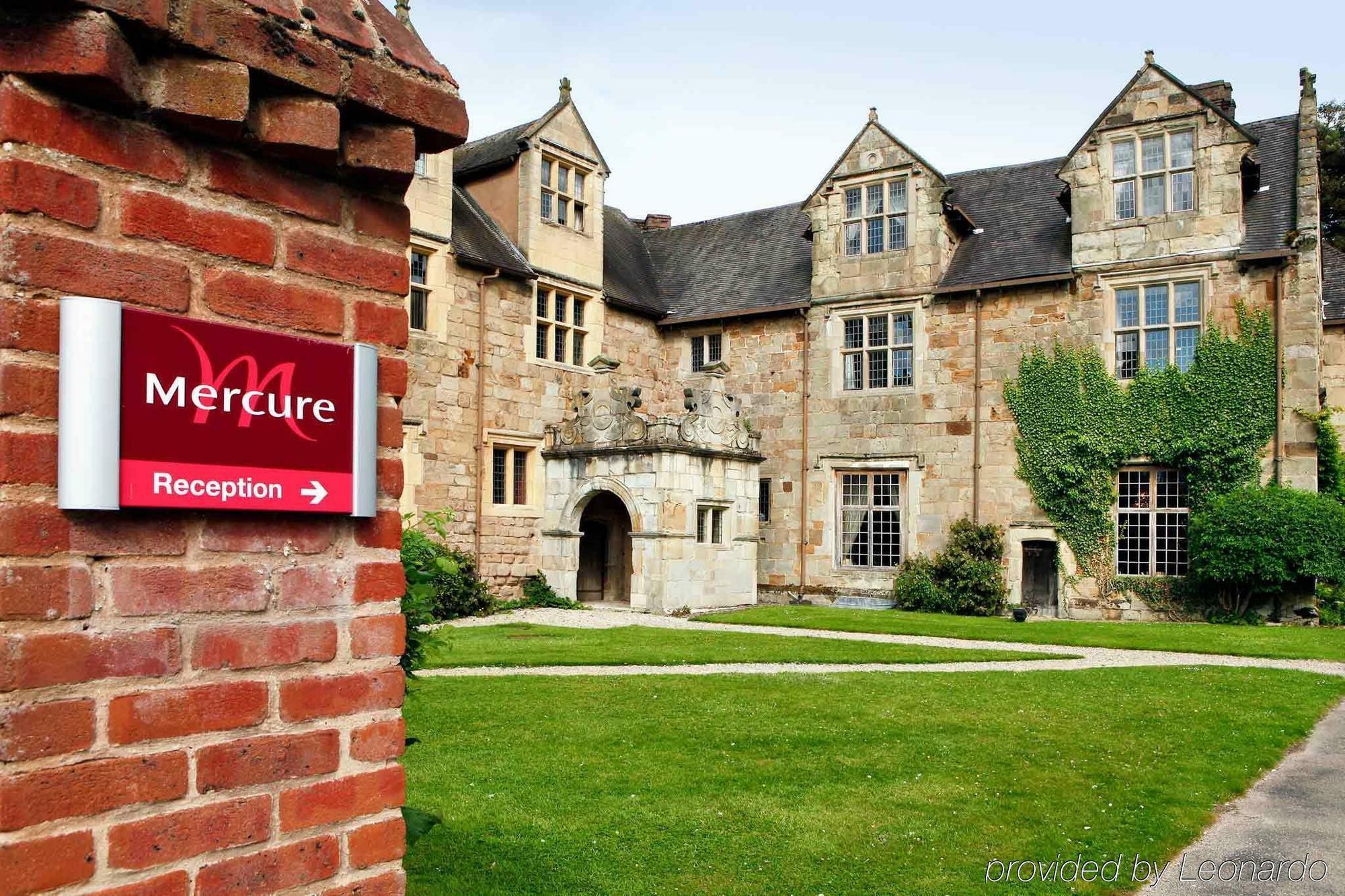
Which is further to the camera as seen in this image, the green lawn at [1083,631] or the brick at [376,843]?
the green lawn at [1083,631]

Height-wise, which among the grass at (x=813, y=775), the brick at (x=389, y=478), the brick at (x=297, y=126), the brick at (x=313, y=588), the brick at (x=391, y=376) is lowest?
the grass at (x=813, y=775)

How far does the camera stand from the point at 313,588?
257 centimetres

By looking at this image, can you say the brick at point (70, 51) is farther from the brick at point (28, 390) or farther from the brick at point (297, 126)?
the brick at point (28, 390)

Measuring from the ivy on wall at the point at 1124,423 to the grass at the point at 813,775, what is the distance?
8952mm

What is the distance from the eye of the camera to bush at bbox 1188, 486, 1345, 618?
18797mm

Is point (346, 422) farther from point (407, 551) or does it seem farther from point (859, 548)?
point (859, 548)

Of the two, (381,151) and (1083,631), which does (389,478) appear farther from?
(1083,631)

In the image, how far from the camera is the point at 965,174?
85.8 feet

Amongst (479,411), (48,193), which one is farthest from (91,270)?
(479,411)

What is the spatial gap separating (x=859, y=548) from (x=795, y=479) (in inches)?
82.1

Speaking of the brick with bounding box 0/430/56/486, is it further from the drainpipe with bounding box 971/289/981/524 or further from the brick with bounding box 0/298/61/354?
the drainpipe with bounding box 971/289/981/524

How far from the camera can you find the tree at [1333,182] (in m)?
35.3

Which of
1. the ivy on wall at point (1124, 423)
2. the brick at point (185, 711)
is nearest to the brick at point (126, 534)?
the brick at point (185, 711)

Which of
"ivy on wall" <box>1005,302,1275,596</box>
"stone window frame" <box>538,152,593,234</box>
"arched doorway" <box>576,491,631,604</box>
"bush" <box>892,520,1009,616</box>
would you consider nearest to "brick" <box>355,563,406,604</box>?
"bush" <box>892,520,1009,616</box>
